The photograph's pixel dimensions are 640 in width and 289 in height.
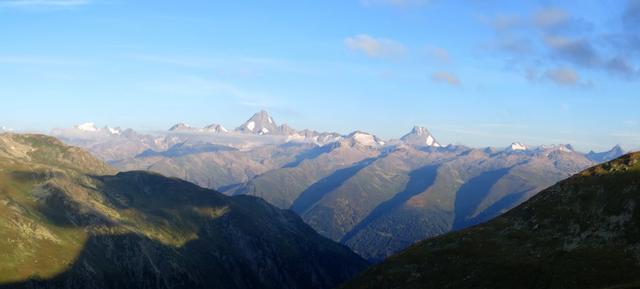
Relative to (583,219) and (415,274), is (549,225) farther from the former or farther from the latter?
(415,274)

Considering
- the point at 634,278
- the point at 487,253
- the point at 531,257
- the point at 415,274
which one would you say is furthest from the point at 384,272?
the point at 634,278

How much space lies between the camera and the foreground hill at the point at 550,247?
115000 millimetres

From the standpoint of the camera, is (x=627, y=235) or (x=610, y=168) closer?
(x=627, y=235)

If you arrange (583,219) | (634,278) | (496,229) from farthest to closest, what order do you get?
(496,229) → (583,219) → (634,278)

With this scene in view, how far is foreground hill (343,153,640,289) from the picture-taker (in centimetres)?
11500

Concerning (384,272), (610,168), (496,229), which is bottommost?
(384,272)

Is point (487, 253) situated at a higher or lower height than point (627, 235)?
lower

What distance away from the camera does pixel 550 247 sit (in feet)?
430

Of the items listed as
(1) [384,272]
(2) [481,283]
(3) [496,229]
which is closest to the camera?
(2) [481,283]

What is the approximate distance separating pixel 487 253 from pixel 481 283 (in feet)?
63.2

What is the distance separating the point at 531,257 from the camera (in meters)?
129

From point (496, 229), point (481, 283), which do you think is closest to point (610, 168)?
point (496, 229)

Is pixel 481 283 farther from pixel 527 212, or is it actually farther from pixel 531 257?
pixel 527 212

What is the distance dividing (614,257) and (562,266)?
10.0m
